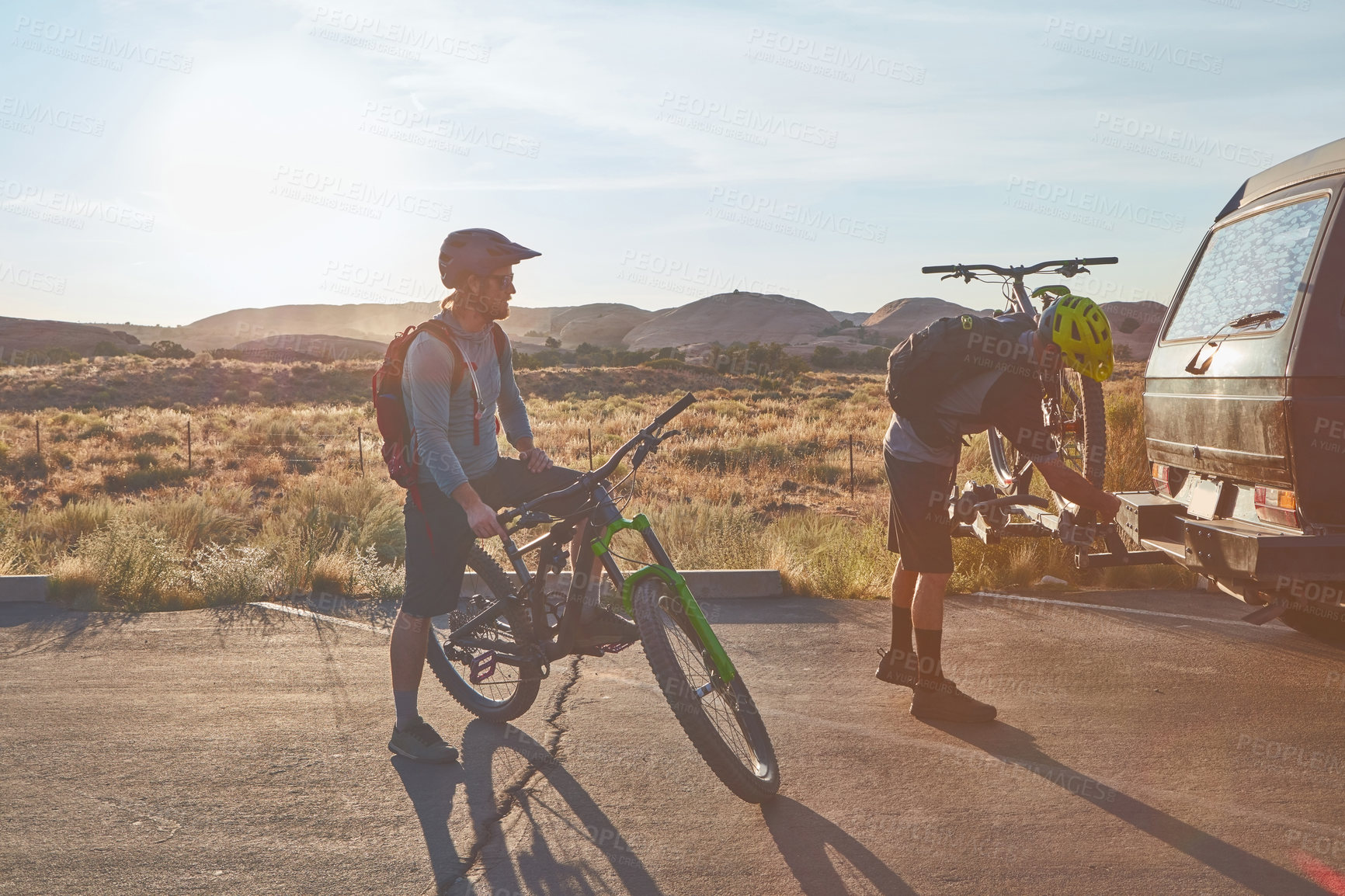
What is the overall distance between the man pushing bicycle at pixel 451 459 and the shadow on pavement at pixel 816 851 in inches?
33.8

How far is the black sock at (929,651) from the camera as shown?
5035 mm

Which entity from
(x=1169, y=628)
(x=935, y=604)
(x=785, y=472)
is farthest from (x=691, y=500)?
(x=935, y=604)

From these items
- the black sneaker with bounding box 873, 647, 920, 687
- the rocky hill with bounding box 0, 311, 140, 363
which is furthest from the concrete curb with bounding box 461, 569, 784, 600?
the rocky hill with bounding box 0, 311, 140, 363

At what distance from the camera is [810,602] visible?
7.58 meters

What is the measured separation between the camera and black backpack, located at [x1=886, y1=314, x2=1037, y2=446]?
468cm

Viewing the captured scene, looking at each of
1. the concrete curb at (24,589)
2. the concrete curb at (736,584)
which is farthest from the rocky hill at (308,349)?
the concrete curb at (736,584)

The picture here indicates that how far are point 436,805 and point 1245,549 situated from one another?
3.53 m

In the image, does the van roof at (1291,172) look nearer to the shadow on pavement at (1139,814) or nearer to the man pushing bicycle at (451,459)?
the shadow on pavement at (1139,814)

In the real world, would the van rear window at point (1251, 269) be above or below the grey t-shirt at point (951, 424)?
above

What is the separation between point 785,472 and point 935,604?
44.9 feet

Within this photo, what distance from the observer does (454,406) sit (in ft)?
14.6

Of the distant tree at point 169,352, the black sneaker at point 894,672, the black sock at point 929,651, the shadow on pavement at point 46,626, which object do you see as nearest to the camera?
the black sock at point 929,651

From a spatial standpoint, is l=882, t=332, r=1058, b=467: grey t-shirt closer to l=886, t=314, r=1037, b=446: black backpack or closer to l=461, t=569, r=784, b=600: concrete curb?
l=886, t=314, r=1037, b=446: black backpack

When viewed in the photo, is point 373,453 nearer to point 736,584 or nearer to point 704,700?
point 736,584
